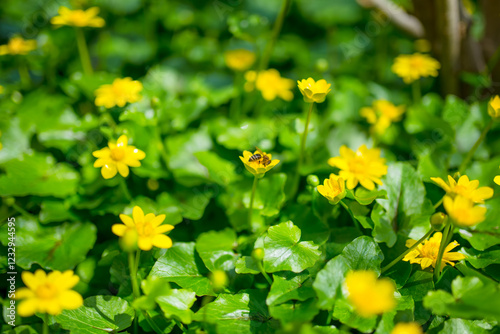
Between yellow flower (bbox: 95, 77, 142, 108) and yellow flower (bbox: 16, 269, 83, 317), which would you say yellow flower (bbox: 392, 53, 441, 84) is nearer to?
yellow flower (bbox: 95, 77, 142, 108)

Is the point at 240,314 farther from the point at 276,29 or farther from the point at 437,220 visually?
the point at 276,29

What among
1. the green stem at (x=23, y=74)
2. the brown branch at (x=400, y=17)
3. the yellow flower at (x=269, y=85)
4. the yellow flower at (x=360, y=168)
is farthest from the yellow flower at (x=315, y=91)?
the green stem at (x=23, y=74)

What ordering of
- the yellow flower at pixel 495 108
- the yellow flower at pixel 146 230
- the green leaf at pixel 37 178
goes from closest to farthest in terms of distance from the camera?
the yellow flower at pixel 146 230
the yellow flower at pixel 495 108
the green leaf at pixel 37 178

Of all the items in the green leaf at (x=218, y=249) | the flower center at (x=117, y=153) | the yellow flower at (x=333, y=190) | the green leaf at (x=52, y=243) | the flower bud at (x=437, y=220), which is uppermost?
the flower bud at (x=437, y=220)

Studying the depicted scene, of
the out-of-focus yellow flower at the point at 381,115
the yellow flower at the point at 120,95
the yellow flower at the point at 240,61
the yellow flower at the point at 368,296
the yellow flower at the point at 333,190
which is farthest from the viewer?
the yellow flower at the point at 240,61

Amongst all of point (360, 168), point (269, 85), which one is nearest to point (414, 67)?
point (269, 85)

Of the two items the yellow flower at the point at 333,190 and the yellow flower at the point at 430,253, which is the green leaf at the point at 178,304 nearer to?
the yellow flower at the point at 333,190

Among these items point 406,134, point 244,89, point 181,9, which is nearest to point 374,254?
point 406,134
